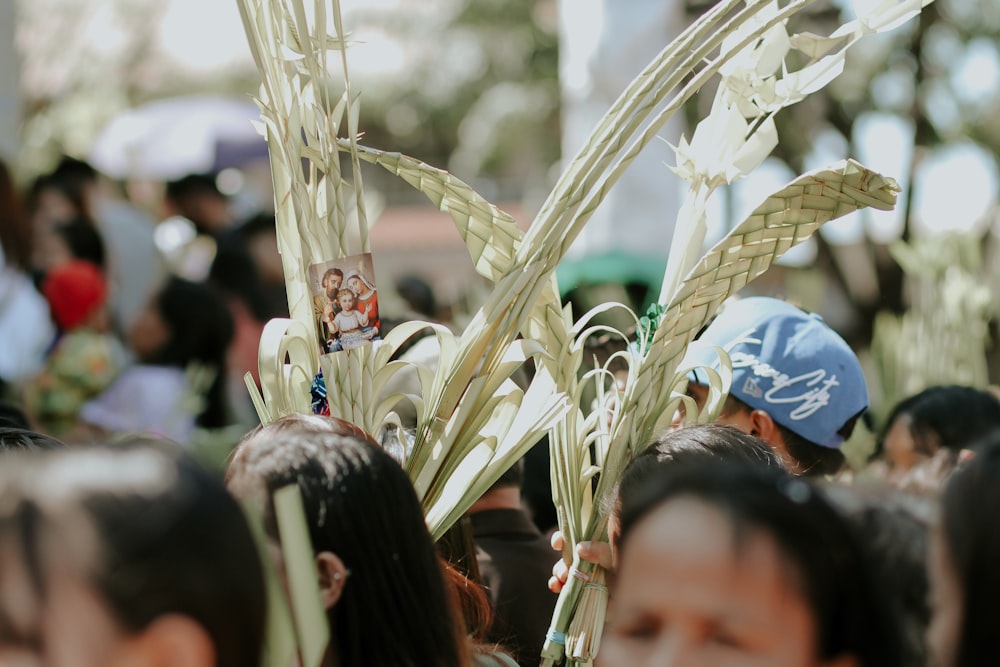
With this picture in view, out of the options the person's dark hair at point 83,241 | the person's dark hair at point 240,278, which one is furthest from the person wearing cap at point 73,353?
the person's dark hair at point 240,278

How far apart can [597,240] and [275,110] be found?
3.07m

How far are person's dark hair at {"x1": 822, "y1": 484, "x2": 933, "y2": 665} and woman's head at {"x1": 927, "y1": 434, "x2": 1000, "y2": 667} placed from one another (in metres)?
0.07

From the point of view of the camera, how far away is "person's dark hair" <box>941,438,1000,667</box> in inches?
40.8

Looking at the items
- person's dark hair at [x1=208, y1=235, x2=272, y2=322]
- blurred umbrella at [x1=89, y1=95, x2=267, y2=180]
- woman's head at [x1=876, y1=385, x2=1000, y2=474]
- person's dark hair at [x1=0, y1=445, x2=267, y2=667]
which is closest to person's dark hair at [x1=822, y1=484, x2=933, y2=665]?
person's dark hair at [x1=0, y1=445, x2=267, y2=667]

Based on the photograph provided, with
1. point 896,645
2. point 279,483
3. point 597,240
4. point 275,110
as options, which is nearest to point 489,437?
point 279,483

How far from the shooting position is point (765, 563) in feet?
3.92

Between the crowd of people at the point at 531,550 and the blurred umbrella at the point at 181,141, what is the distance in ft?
23.3

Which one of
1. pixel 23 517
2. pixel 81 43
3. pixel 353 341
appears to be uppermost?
pixel 81 43

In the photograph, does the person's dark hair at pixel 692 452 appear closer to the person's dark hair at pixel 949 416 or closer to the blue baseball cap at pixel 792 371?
the blue baseball cap at pixel 792 371

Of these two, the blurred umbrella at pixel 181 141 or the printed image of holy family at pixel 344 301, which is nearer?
the printed image of holy family at pixel 344 301

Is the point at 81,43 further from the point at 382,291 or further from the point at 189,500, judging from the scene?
the point at 189,500

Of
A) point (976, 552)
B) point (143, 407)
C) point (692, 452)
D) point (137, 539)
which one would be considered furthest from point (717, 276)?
point (143, 407)

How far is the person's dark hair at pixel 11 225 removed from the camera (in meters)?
4.52

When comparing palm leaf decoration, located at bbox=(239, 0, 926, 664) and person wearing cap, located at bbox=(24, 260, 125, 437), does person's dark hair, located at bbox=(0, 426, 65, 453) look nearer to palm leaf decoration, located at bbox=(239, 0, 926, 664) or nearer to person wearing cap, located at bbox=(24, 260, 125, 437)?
palm leaf decoration, located at bbox=(239, 0, 926, 664)
